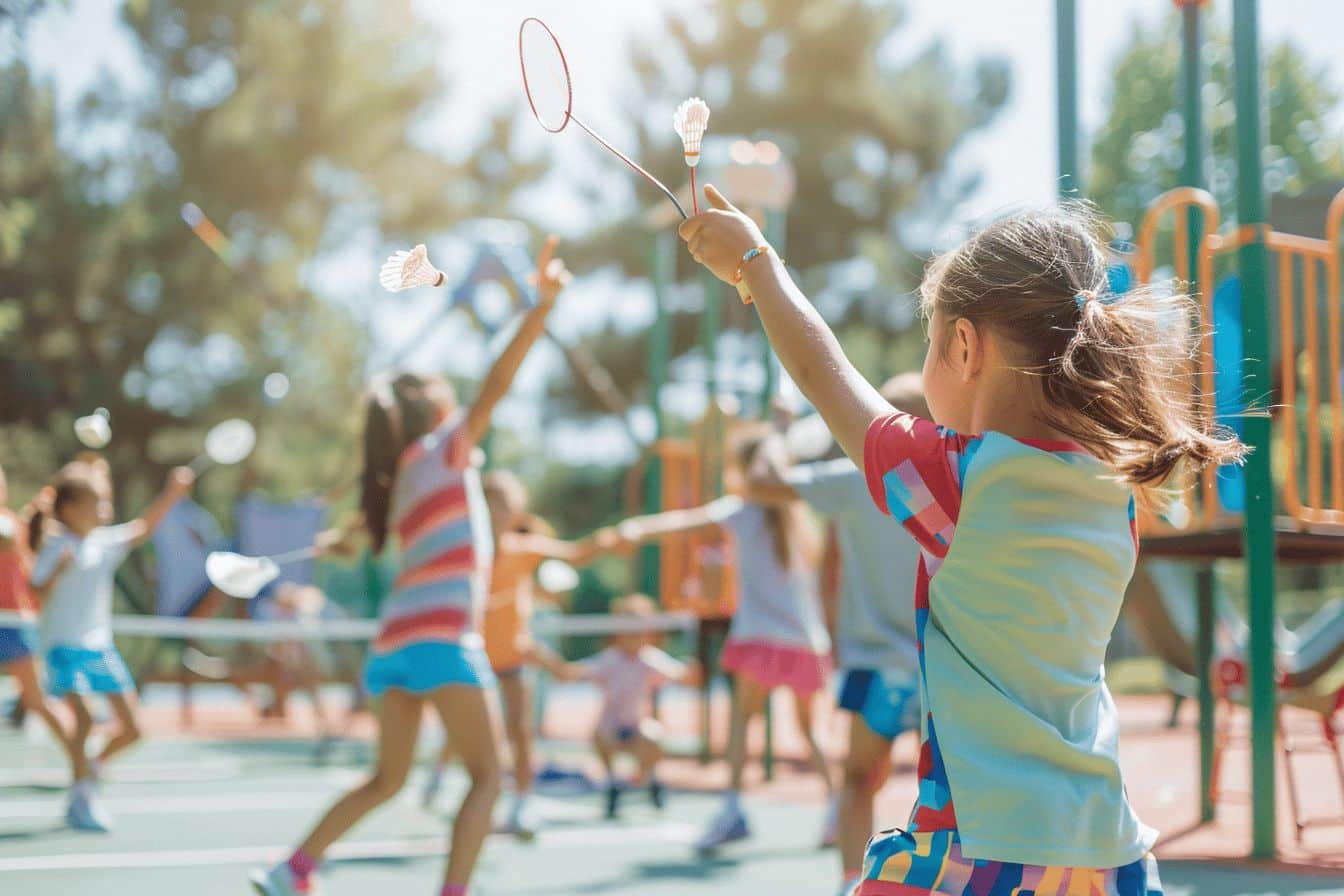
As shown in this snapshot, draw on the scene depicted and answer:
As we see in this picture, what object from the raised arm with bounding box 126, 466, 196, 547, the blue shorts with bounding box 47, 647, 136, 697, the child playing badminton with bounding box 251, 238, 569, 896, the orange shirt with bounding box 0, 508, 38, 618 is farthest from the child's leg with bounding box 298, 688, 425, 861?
the orange shirt with bounding box 0, 508, 38, 618

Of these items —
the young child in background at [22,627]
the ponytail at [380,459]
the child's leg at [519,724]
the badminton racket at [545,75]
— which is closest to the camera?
the badminton racket at [545,75]

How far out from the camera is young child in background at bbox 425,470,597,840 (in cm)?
711

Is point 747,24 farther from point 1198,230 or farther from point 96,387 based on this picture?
point 1198,230

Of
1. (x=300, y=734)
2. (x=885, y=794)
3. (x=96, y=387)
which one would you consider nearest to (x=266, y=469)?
(x=96, y=387)

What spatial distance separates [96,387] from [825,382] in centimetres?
2204

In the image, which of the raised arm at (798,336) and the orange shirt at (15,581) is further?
the orange shirt at (15,581)

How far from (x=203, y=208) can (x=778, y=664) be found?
17.1m

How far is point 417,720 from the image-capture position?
420 centimetres

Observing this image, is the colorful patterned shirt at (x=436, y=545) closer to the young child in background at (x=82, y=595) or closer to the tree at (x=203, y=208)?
the young child in background at (x=82, y=595)

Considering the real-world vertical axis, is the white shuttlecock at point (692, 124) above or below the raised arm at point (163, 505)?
above

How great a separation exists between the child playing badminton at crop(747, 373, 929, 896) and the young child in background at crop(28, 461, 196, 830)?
3.82 metres

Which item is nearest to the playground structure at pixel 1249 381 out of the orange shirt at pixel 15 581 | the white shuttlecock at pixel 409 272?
the white shuttlecock at pixel 409 272

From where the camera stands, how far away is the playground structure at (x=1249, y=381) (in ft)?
17.9

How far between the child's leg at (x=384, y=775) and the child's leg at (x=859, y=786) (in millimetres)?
1263
